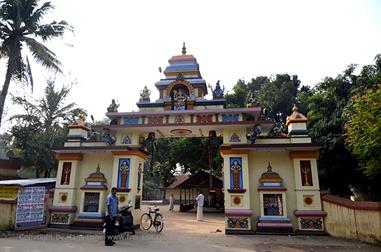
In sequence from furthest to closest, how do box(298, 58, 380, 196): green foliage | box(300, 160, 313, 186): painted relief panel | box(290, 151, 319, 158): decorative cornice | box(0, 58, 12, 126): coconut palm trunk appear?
1. box(298, 58, 380, 196): green foliage
2. box(0, 58, 12, 126): coconut palm trunk
3. box(290, 151, 319, 158): decorative cornice
4. box(300, 160, 313, 186): painted relief panel

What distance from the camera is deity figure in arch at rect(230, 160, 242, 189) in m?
10.5

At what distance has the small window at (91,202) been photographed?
11234 millimetres

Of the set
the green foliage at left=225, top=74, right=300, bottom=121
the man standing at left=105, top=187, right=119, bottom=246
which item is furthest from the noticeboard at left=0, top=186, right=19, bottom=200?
the green foliage at left=225, top=74, right=300, bottom=121

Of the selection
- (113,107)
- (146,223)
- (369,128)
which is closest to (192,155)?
(146,223)

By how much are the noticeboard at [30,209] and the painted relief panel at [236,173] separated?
748 cm

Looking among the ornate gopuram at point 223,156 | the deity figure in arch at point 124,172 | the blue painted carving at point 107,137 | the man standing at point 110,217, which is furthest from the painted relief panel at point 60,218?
the man standing at point 110,217

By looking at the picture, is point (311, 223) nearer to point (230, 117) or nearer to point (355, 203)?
point (355, 203)

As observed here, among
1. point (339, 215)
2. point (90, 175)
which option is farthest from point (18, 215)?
point (339, 215)

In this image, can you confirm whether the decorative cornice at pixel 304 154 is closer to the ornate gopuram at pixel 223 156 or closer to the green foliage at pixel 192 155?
the ornate gopuram at pixel 223 156

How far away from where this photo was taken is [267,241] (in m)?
8.67

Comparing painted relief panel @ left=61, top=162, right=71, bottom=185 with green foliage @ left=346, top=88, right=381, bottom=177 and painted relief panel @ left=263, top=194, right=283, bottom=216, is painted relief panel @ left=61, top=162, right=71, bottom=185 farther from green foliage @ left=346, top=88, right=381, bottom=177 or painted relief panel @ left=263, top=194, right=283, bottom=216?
green foliage @ left=346, top=88, right=381, bottom=177

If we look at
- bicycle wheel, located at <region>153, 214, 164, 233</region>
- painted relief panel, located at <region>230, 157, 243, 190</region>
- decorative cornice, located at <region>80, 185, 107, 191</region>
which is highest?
painted relief panel, located at <region>230, 157, 243, 190</region>

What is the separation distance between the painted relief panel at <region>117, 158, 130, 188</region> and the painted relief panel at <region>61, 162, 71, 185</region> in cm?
232

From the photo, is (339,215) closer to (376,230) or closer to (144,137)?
(376,230)
